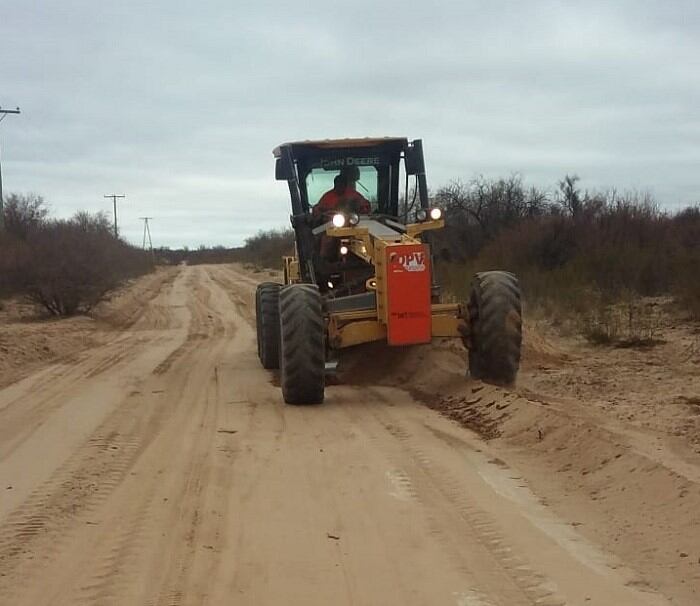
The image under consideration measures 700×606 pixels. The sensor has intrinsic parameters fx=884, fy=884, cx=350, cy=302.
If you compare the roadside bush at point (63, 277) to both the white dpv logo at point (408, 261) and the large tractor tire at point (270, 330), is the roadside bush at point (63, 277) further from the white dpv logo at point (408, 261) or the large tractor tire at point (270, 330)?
the white dpv logo at point (408, 261)

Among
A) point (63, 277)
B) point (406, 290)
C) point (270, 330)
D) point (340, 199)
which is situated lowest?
point (270, 330)

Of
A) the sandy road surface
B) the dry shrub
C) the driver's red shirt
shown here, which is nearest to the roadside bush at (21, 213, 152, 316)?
the dry shrub

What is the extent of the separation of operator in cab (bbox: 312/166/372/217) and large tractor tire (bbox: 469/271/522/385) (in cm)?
290

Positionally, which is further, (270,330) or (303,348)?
(270,330)

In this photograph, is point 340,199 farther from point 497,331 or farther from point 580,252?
point 580,252

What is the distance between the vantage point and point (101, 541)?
17.9 feet

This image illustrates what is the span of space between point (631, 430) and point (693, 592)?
309 centimetres

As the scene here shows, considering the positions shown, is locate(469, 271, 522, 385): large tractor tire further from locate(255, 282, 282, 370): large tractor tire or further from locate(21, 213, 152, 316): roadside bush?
locate(21, 213, 152, 316): roadside bush

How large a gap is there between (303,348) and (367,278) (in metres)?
2.23

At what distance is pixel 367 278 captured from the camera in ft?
38.9

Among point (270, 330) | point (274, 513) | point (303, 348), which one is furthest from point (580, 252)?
point (274, 513)

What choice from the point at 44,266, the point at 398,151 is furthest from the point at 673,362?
the point at 44,266

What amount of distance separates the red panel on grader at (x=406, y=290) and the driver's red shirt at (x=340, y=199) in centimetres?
307

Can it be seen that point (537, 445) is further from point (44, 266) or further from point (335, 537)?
point (44, 266)
